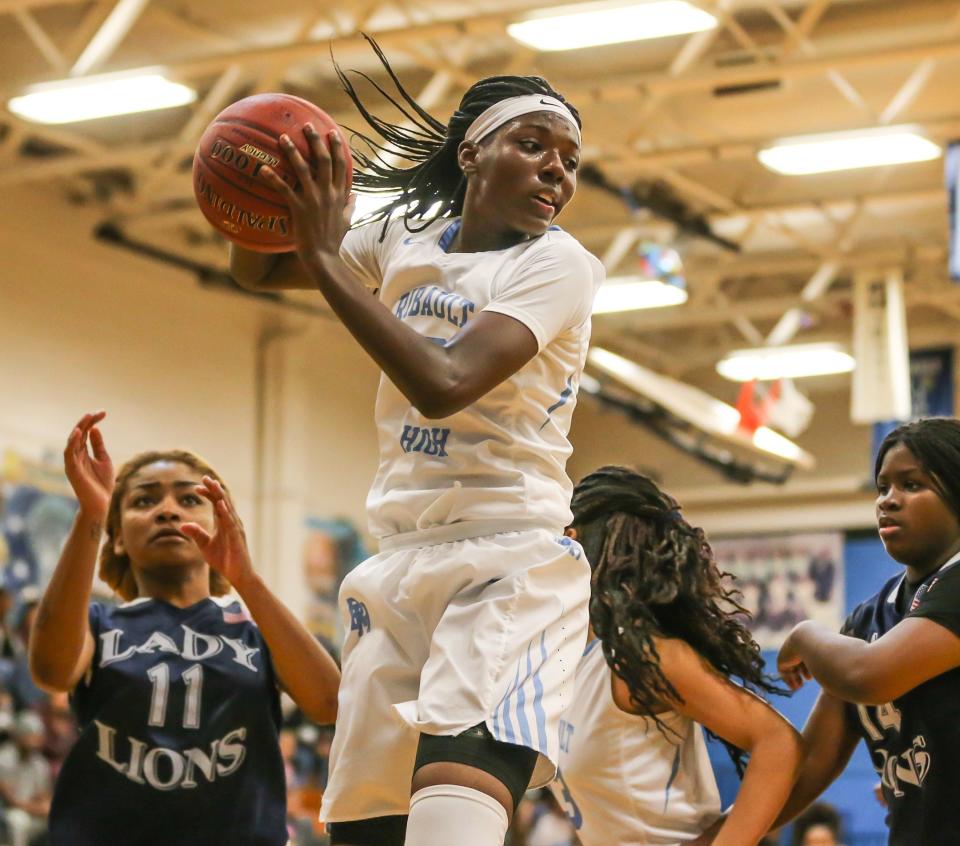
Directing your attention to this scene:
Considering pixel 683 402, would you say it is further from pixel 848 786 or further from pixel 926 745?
pixel 926 745

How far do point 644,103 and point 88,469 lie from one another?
10209 millimetres

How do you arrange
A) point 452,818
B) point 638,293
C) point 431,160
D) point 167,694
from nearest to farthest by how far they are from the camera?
point 452,818 → point 431,160 → point 167,694 → point 638,293

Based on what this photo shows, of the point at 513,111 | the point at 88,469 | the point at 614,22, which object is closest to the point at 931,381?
the point at 614,22

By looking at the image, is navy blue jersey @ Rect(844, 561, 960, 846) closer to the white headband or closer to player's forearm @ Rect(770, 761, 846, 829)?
player's forearm @ Rect(770, 761, 846, 829)

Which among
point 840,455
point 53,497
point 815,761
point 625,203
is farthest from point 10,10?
point 840,455

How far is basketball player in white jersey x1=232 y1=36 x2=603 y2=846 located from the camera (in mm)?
2748

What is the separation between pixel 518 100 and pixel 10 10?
8772 mm

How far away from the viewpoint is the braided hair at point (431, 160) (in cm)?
325

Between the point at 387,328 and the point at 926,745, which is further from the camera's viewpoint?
the point at 926,745

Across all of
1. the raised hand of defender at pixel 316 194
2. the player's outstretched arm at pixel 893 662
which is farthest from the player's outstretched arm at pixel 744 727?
the raised hand of defender at pixel 316 194

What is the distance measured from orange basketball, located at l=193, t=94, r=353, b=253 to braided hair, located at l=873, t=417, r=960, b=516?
1.34 metres

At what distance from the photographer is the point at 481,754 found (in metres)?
2.75

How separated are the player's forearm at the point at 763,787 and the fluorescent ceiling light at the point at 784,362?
43.1 feet

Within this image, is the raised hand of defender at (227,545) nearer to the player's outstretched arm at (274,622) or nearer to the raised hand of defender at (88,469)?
the player's outstretched arm at (274,622)
